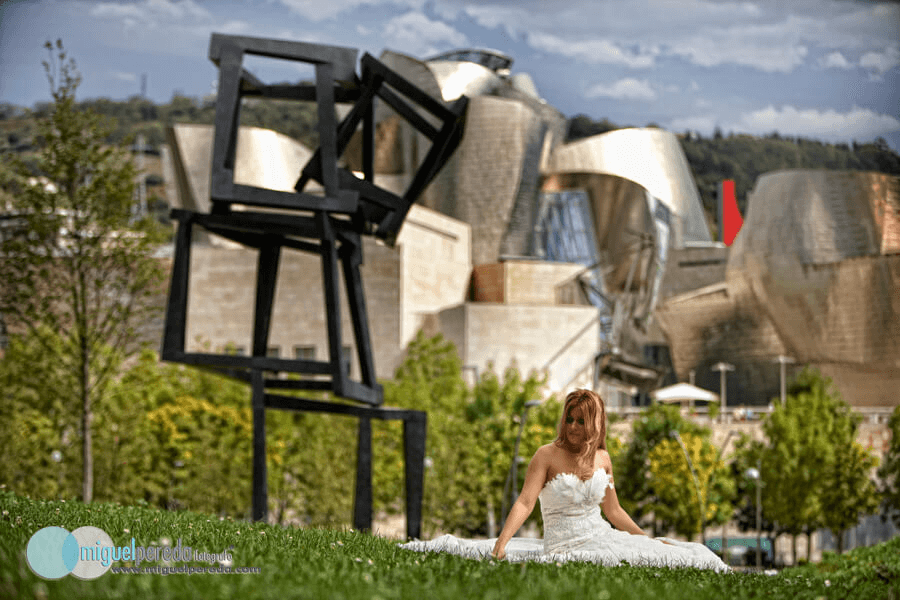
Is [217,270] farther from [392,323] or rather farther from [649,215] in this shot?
[649,215]

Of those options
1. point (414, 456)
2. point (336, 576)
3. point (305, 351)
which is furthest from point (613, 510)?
point (305, 351)

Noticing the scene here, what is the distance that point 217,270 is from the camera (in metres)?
56.4

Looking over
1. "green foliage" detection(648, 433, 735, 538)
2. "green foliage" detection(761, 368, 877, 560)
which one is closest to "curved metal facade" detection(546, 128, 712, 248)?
"green foliage" detection(761, 368, 877, 560)

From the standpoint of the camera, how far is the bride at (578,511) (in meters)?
7.21

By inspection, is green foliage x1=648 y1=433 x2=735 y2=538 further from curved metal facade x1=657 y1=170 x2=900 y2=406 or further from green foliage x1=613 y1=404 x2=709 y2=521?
curved metal facade x1=657 y1=170 x2=900 y2=406

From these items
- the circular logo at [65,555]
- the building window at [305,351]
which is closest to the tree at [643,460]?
the building window at [305,351]

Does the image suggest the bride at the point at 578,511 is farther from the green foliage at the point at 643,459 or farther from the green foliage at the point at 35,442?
the green foliage at the point at 643,459

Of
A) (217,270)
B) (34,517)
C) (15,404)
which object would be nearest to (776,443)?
(15,404)

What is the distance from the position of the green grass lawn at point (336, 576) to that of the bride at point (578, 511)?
0.23m

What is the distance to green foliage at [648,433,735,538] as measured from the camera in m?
38.1

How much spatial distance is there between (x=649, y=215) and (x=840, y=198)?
18538 mm

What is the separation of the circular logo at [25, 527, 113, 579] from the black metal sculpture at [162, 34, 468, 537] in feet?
27.7

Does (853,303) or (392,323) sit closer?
(853,303)

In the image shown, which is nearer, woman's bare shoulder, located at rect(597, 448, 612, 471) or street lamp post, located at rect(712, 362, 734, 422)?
woman's bare shoulder, located at rect(597, 448, 612, 471)
